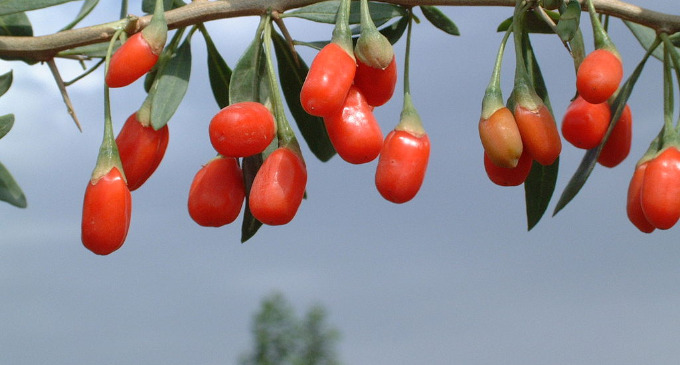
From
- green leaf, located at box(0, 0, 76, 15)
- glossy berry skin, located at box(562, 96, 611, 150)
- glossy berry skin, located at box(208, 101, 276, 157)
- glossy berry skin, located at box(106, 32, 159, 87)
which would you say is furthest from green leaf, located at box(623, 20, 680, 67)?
green leaf, located at box(0, 0, 76, 15)

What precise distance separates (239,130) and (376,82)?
0.79 ft

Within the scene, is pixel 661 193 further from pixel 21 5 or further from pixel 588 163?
pixel 21 5

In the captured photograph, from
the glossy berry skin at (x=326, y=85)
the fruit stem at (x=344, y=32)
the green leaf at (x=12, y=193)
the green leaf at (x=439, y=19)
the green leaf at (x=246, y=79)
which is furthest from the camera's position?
the green leaf at (x=12, y=193)

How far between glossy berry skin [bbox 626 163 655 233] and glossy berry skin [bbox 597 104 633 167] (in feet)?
0.36

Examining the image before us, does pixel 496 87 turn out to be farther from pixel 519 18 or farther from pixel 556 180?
pixel 556 180

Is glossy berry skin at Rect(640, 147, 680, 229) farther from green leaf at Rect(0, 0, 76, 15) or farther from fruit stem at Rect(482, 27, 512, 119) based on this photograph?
green leaf at Rect(0, 0, 76, 15)

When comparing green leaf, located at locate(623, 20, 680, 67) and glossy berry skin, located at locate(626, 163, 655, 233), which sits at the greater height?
green leaf, located at locate(623, 20, 680, 67)

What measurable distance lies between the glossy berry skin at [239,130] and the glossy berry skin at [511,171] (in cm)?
40

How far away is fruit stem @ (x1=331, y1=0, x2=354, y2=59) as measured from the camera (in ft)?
4.58

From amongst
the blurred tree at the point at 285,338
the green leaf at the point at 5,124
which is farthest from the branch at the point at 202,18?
the blurred tree at the point at 285,338

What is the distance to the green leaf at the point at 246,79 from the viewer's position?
1.50 metres

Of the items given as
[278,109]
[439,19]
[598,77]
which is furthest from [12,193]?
[598,77]

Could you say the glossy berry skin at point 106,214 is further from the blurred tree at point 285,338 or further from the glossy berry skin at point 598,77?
the blurred tree at point 285,338

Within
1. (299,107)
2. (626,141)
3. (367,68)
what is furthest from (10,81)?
(626,141)
